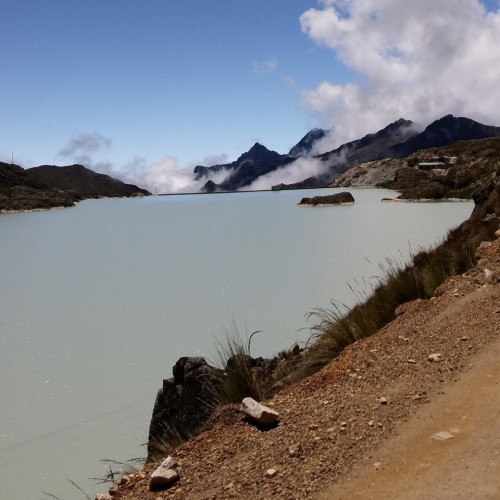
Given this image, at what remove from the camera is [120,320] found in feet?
59.0

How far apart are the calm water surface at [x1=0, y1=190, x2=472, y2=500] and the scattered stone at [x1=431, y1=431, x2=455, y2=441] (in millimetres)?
5523

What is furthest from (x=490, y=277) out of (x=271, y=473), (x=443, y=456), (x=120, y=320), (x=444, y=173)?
(x=444, y=173)

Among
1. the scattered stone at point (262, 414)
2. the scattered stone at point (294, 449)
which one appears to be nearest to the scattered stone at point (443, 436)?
the scattered stone at point (294, 449)

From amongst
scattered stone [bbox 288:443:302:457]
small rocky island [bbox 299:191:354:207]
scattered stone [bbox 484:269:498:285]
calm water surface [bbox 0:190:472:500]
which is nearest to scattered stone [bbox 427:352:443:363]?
scattered stone [bbox 288:443:302:457]

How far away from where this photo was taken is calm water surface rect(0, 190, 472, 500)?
9.45 m

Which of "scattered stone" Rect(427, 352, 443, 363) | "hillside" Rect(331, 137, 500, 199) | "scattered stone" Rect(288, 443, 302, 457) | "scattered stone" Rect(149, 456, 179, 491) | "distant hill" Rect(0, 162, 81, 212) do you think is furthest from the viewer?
"distant hill" Rect(0, 162, 81, 212)

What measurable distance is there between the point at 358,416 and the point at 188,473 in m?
1.83

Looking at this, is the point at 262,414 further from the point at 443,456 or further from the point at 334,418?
the point at 443,456

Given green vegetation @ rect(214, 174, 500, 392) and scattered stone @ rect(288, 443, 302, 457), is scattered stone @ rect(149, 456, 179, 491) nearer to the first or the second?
scattered stone @ rect(288, 443, 302, 457)

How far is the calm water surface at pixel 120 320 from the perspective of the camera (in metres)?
9.45

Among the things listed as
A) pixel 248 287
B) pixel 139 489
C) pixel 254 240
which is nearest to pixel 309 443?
pixel 139 489

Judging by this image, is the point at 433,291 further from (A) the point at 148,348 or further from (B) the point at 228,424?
(A) the point at 148,348

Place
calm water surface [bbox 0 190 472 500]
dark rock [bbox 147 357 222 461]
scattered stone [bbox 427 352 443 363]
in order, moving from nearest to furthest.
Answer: scattered stone [bbox 427 352 443 363] < dark rock [bbox 147 357 222 461] < calm water surface [bbox 0 190 472 500]

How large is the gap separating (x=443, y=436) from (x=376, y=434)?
631 mm
